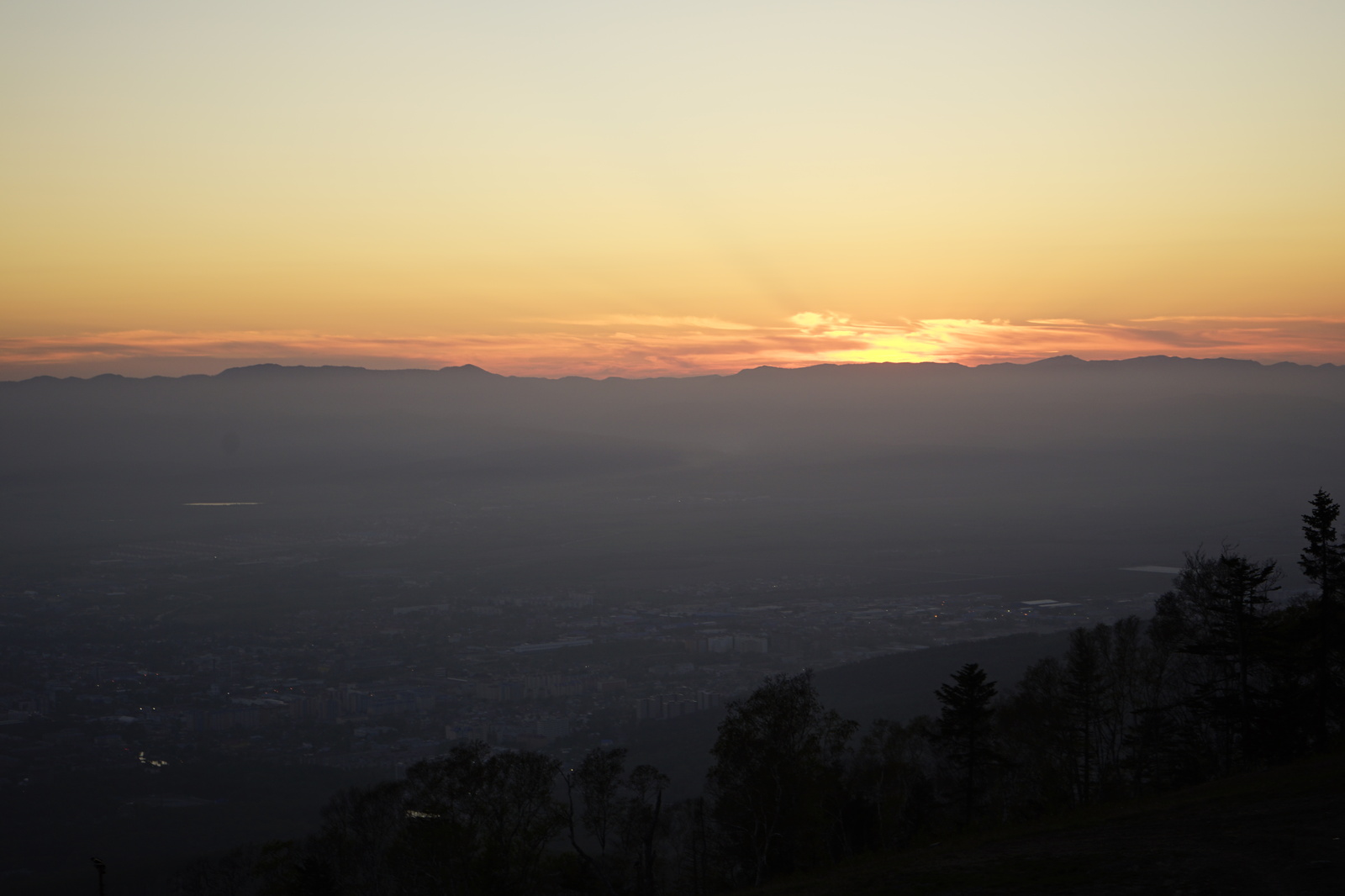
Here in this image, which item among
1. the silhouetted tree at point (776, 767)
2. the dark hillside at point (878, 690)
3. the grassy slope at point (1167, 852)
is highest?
the grassy slope at point (1167, 852)

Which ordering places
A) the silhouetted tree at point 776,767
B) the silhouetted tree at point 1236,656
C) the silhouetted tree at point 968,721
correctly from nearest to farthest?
the silhouetted tree at point 1236,656
the silhouetted tree at point 776,767
the silhouetted tree at point 968,721

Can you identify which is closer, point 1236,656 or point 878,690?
point 1236,656

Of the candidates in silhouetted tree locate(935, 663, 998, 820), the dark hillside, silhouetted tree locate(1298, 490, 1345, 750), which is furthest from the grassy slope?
the dark hillside

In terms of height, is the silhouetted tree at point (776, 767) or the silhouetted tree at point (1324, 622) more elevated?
the silhouetted tree at point (1324, 622)

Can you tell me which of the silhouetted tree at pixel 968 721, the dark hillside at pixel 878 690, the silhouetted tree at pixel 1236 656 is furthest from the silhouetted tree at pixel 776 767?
the dark hillside at pixel 878 690

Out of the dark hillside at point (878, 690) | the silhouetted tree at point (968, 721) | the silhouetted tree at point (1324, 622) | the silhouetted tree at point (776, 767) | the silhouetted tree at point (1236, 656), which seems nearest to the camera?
the silhouetted tree at point (1236, 656)

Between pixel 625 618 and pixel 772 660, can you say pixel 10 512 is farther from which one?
pixel 772 660

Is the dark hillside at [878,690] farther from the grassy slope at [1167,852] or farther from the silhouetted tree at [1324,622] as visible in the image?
the grassy slope at [1167,852]

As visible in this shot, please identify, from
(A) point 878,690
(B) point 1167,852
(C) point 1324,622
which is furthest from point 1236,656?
(A) point 878,690

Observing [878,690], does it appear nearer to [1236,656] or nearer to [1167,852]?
[1236,656]

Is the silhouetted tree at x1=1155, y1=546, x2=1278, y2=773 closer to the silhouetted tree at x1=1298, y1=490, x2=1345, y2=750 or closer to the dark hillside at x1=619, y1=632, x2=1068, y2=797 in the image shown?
the silhouetted tree at x1=1298, y1=490, x2=1345, y2=750
